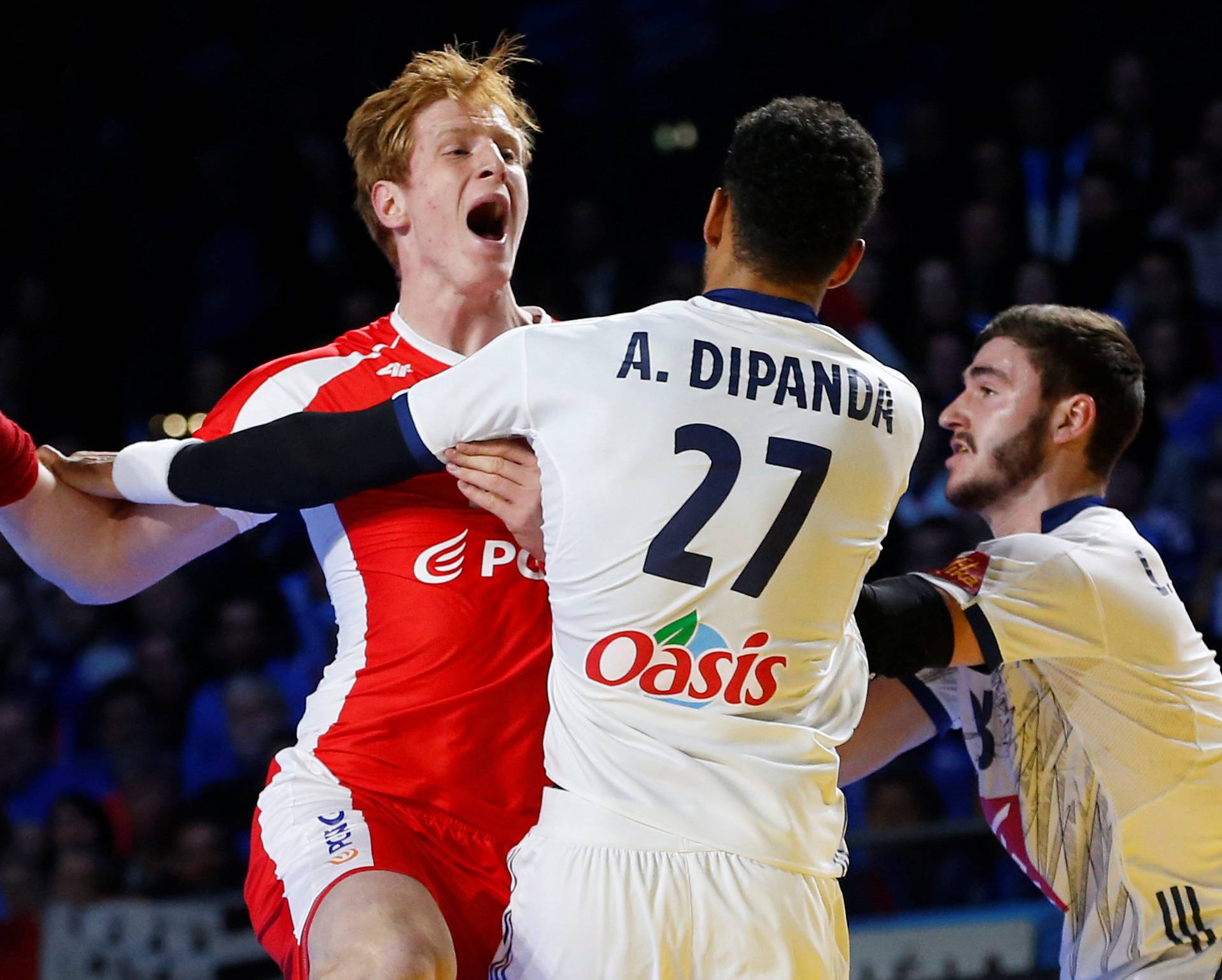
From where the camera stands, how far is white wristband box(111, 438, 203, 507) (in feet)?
9.28

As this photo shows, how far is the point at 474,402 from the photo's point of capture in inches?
97.7

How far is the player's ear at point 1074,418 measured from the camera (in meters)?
3.47

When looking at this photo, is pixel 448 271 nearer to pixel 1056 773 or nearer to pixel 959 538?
pixel 1056 773

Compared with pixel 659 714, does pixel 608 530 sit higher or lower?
higher

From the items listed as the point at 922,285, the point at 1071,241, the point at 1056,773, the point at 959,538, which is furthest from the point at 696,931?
the point at 1071,241

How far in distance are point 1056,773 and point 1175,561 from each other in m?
2.77

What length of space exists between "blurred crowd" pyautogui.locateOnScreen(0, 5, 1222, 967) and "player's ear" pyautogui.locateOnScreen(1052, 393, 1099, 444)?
2.09 meters

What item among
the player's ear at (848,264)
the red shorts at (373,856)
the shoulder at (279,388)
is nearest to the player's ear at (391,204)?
the shoulder at (279,388)

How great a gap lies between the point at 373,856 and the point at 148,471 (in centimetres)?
88

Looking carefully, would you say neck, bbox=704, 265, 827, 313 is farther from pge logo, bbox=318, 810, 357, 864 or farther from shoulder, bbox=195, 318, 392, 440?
pge logo, bbox=318, 810, 357, 864

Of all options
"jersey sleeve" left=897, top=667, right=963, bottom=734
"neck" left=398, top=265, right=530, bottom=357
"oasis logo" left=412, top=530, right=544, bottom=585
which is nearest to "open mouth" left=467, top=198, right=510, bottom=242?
"neck" left=398, top=265, right=530, bottom=357

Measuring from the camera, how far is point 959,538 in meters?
5.95

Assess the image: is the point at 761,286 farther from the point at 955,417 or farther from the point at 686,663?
the point at 955,417

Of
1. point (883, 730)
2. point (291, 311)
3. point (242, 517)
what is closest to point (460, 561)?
point (242, 517)
